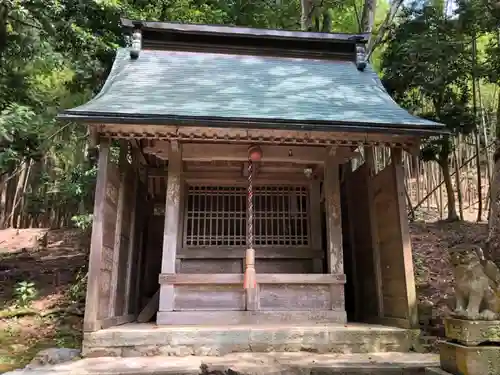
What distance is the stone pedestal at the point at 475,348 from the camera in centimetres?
369

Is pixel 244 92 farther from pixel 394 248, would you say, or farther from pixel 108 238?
pixel 394 248

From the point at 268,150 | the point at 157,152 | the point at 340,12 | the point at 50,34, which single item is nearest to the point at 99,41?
the point at 50,34

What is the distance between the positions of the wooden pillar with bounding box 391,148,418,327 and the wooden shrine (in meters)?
0.02

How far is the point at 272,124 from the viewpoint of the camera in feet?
17.4

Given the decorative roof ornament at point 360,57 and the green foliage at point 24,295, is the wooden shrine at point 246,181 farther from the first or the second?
the green foliage at point 24,295

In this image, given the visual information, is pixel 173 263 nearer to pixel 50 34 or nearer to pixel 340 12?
pixel 50 34

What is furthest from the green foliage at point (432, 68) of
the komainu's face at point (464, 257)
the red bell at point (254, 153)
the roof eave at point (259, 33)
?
the komainu's face at point (464, 257)

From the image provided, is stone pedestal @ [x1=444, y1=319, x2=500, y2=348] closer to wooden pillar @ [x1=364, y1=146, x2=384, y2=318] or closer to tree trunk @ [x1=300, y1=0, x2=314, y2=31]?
wooden pillar @ [x1=364, y1=146, x2=384, y2=318]

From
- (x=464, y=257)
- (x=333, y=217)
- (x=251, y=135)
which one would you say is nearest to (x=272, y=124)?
(x=251, y=135)

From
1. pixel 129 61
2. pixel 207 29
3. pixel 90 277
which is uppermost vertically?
pixel 207 29

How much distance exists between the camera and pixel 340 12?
15.5 m

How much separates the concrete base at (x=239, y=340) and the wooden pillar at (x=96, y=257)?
182 mm

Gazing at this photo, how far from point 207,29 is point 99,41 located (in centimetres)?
243

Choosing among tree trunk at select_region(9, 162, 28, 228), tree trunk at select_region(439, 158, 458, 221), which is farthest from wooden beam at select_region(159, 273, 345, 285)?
tree trunk at select_region(9, 162, 28, 228)
